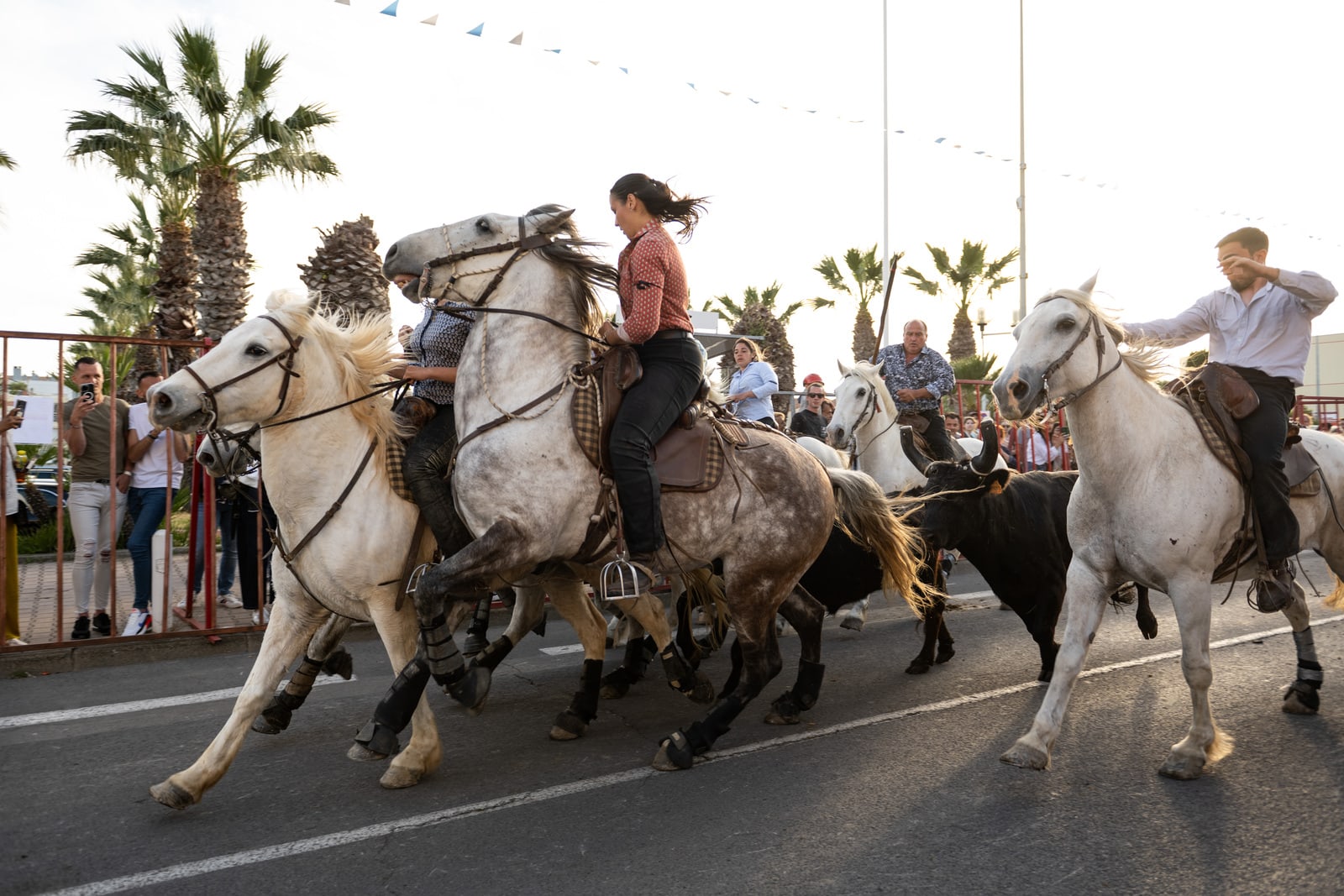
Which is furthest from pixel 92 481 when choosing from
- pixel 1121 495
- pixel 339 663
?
pixel 1121 495

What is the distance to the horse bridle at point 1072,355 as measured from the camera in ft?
14.2

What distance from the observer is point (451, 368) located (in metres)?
4.78

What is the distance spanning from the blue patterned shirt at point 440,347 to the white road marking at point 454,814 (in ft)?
6.63

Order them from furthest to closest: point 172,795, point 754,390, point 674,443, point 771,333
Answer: point 771,333
point 754,390
point 674,443
point 172,795

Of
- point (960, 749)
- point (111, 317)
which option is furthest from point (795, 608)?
point (111, 317)

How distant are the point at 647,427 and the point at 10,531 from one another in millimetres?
5452

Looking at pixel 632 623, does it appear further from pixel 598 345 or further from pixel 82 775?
pixel 82 775

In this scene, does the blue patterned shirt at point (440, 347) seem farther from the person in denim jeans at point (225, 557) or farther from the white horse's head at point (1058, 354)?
the person in denim jeans at point (225, 557)

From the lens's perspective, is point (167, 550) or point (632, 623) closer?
point (632, 623)

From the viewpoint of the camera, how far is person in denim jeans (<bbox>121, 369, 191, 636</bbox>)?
7.50 meters

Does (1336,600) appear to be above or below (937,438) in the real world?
below

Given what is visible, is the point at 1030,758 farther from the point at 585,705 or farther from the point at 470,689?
the point at 470,689

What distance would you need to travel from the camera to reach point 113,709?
579cm

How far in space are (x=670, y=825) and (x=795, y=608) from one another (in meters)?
1.88
